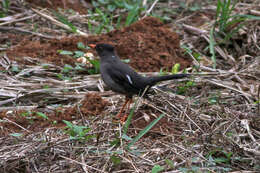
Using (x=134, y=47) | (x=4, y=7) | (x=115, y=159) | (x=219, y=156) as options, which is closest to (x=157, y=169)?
(x=115, y=159)

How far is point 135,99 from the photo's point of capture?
561 centimetres

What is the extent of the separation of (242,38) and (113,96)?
3143 millimetres

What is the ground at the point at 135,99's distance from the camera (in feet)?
11.6

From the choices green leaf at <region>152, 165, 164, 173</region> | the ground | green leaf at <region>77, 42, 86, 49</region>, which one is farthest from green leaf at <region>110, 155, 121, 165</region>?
green leaf at <region>77, 42, 86, 49</region>

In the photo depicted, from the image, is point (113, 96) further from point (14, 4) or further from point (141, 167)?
point (14, 4)

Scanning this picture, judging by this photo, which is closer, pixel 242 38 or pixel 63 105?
pixel 63 105

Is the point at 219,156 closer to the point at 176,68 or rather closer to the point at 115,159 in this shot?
the point at 115,159

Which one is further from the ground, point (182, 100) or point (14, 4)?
point (14, 4)

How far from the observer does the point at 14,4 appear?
824 centimetres

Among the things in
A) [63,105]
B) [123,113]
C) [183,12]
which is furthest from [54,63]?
[183,12]

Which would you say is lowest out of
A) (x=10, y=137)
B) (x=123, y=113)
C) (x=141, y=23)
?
(x=123, y=113)

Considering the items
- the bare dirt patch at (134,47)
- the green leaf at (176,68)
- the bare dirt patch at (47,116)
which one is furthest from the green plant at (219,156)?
the bare dirt patch at (134,47)

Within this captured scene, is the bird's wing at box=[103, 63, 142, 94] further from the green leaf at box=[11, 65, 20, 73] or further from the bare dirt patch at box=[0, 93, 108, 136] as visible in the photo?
the green leaf at box=[11, 65, 20, 73]

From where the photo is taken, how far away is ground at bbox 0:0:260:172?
3527mm
